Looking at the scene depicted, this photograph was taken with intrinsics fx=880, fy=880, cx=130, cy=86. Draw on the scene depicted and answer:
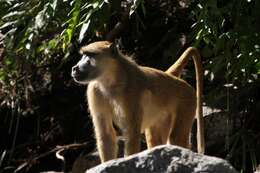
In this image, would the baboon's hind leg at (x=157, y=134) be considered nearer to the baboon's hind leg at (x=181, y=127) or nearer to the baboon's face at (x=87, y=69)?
the baboon's hind leg at (x=181, y=127)

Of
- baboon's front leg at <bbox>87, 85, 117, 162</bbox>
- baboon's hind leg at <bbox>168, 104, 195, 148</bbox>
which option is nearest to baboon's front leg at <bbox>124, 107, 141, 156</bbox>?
baboon's front leg at <bbox>87, 85, 117, 162</bbox>

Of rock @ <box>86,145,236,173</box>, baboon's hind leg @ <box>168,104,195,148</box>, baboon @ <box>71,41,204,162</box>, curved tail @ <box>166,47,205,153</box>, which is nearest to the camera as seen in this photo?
rock @ <box>86,145,236,173</box>

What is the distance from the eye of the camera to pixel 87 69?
332 inches

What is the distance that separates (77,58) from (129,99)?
3804mm

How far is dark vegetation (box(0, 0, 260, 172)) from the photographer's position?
9211 mm

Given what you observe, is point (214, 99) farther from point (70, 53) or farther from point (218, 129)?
point (70, 53)

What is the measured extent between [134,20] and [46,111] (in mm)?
1755

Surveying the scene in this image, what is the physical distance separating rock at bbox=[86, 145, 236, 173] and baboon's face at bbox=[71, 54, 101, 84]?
3189mm

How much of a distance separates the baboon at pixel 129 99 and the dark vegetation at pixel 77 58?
1.81 feet

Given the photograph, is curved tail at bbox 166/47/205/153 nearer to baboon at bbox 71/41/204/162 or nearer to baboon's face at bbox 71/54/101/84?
baboon at bbox 71/41/204/162

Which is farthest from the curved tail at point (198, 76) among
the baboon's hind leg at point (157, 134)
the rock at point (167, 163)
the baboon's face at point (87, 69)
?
the rock at point (167, 163)

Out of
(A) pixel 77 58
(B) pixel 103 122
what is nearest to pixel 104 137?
(B) pixel 103 122

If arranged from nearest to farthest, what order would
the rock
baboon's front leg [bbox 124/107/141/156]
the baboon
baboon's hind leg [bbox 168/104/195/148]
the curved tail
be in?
the rock < baboon's front leg [bbox 124/107/141/156] < the baboon < the curved tail < baboon's hind leg [bbox 168/104/195/148]

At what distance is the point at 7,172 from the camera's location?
1184cm
